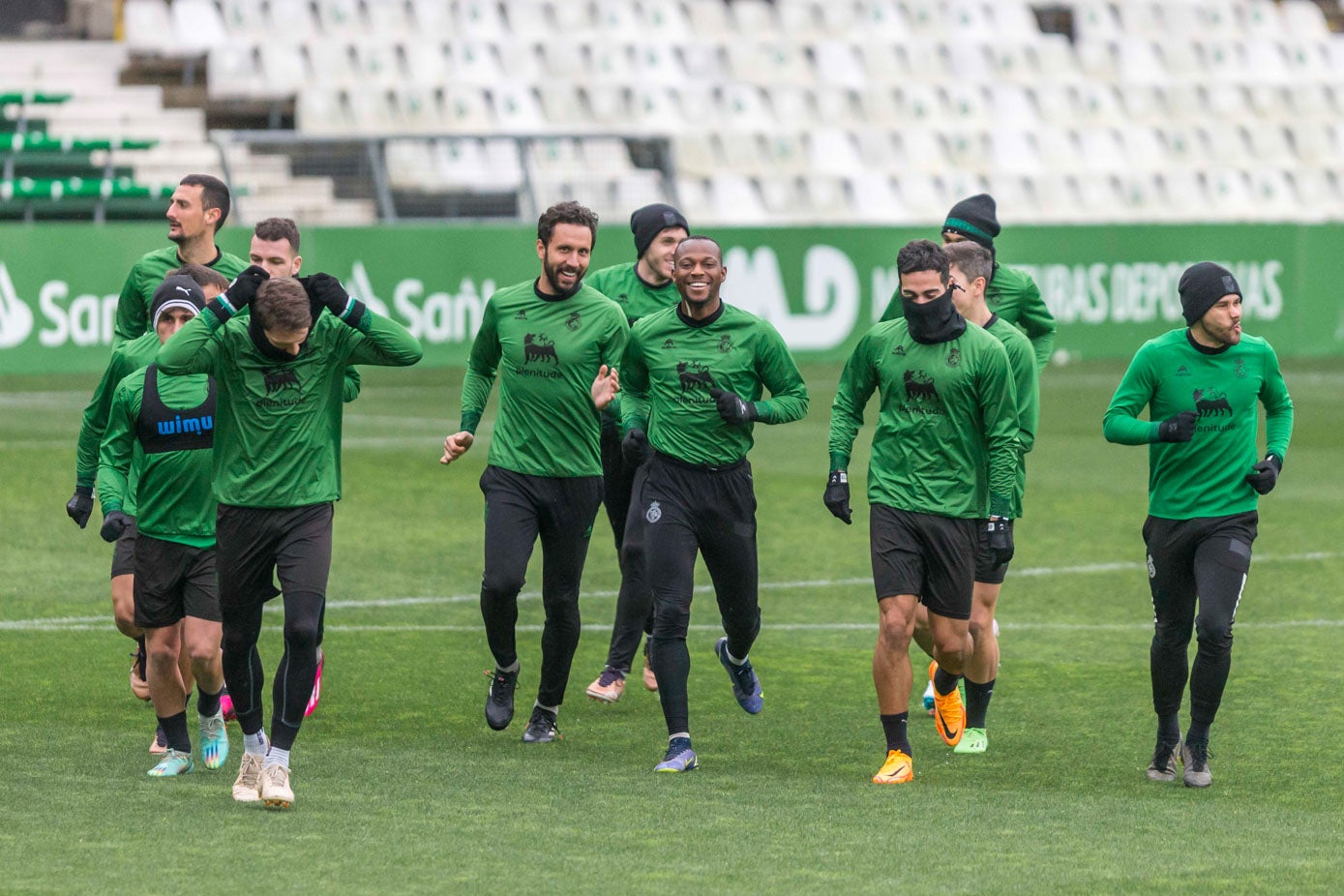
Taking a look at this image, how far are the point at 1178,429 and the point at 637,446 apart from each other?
1996 mm

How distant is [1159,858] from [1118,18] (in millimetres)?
27878

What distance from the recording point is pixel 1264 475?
7395 millimetres

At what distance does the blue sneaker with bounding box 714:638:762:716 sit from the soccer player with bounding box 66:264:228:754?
2.14 meters

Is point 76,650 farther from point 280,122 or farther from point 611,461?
point 280,122

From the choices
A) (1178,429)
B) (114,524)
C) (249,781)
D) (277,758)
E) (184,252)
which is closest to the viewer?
(277,758)

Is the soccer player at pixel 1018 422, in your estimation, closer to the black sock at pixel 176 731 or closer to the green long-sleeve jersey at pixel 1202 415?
the green long-sleeve jersey at pixel 1202 415

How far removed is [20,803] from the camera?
6.93m

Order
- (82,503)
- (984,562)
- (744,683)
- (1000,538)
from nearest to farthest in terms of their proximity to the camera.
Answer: (1000,538), (82,503), (984,562), (744,683)

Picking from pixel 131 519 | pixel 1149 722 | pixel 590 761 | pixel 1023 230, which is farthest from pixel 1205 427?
pixel 1023 230

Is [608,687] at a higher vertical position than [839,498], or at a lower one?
lower

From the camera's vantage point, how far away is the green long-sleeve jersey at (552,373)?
8.33m

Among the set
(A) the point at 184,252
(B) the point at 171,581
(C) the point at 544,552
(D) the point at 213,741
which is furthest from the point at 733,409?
(A) the point at 184,252

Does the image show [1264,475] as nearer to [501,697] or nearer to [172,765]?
[501,697]

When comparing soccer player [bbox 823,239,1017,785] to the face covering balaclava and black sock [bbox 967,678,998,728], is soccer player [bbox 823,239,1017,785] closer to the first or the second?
the face covering balaclava
